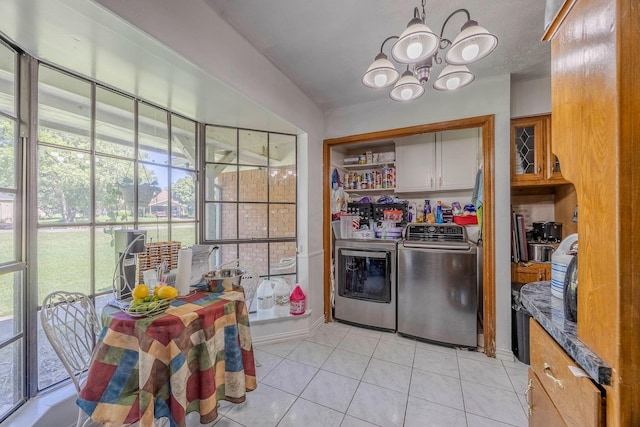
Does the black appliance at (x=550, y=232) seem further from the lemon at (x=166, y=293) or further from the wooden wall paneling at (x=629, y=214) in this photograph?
the lemon at (x=166, y=293)

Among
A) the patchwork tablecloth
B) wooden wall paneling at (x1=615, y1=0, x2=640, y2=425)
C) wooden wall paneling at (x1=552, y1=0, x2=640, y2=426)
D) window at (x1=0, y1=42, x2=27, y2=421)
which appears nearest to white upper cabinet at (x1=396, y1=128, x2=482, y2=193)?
wooden wall paneling at (x1=552, y1=0, x2=640, y2=426)

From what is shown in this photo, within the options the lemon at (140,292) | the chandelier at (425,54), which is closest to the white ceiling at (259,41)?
the chandelier at (425,54)

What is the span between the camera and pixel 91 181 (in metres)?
1.64

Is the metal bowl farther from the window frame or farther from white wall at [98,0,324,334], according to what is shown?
white wall at [98,0,324,334]

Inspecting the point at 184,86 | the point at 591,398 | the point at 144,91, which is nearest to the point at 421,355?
the point at 591,398

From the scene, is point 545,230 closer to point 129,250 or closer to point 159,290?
point 159,290

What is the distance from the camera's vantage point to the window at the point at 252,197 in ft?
8.11

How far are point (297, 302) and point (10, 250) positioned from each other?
6.69ft

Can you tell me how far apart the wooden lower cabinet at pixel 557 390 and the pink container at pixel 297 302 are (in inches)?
76.3

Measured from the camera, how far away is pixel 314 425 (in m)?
1.53

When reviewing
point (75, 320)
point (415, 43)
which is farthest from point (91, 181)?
point (415, 43)

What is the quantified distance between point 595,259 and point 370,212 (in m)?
2.75

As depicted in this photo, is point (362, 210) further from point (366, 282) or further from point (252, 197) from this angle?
point (252, 197)

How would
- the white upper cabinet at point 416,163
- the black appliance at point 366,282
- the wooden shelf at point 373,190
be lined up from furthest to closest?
the wooden shelf at point 373,190, the white upper cabinet at point 416,163, the black appliance at point 366,282
